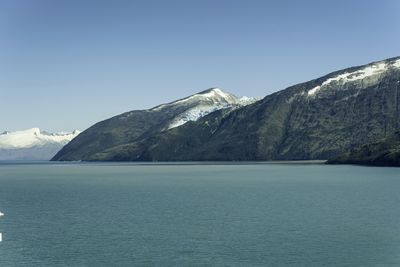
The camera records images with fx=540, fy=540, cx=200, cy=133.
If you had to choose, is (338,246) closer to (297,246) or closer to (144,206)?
(297,246)

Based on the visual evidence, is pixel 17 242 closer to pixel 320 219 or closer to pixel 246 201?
pixel 320 219

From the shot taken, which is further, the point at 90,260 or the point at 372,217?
the point at 372,217

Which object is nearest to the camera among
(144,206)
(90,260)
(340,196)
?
(90,260)

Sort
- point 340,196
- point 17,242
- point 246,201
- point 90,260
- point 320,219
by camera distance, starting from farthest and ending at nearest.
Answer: point 340,196 < point 246,201 < point 320,219 < point 17,242 < point 90,260

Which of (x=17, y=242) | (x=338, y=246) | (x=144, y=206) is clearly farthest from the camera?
(x=144, y=206)

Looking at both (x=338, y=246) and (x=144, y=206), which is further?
(x=144, y=206)

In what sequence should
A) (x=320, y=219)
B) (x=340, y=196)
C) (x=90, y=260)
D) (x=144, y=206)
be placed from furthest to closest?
1. (x=340, y=196)
2. (x=144, y=206)
3. (x=320, y=219)
4. (x=90, y=260)

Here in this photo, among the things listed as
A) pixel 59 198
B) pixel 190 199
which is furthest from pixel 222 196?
pixel 59 198

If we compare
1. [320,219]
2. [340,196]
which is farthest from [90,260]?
[340,196]
